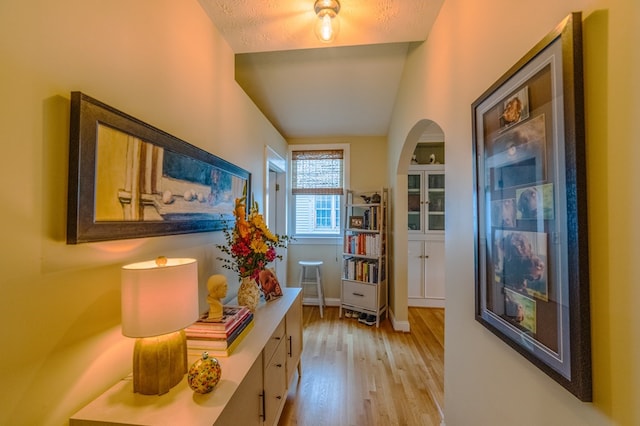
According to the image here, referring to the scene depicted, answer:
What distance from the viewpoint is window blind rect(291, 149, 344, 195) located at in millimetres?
4023

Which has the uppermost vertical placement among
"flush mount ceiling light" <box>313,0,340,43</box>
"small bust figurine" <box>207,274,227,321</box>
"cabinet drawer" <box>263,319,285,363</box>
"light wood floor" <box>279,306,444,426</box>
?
"flush mount ceiling light" <box>313,0,340,43</box>

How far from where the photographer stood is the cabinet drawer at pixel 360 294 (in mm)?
3350

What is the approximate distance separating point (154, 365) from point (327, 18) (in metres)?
1.90

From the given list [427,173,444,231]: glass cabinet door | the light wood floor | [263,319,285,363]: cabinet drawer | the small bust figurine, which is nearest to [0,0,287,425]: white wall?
the small bust figurine

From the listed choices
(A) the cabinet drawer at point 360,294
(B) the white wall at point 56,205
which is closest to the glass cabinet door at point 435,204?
(A) the cabinet drawer at point 360,294

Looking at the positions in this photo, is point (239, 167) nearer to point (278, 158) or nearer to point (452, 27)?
point (278, 158)

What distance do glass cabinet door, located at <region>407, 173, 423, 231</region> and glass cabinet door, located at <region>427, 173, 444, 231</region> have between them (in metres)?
0.13

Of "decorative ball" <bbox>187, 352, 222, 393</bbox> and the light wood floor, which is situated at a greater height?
"decorative ball" <bbox>187, 352, 222, 393</bbox>

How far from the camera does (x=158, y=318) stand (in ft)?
Answer: 2.77

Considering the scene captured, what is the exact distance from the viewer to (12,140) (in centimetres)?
67

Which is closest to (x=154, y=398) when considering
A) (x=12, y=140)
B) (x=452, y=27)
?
(x=12, y=140)

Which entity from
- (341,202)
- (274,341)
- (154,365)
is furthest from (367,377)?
(341,202)

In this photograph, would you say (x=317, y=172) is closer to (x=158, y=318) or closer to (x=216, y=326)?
(x=216, y=326)

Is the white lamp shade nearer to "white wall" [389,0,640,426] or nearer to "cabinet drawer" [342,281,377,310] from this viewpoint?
"white wall" [389,0,640,426]
